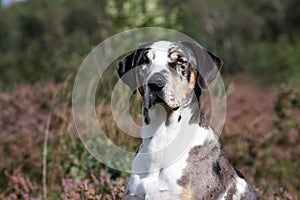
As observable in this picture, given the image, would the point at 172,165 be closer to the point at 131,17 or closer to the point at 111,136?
the point at 111,136

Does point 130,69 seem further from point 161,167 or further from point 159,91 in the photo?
point 161,167

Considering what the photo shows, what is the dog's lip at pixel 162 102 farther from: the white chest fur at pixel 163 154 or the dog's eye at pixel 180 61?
the dog's eye at pixel 180 61

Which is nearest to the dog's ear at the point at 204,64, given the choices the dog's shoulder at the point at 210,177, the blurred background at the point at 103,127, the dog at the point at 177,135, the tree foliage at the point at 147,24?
the dog at the point at 177,135

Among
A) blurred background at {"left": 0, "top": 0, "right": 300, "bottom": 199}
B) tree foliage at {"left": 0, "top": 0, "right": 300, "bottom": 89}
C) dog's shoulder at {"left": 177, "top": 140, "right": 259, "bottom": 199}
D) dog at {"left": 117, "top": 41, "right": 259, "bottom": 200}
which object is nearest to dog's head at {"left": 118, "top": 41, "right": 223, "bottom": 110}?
dog at {"left": 117, "top": 41, "right": 259, "bottom": 200}

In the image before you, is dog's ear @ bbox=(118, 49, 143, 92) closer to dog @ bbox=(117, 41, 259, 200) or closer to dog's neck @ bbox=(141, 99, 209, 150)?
dog @ bbox=(117, 41, 259, 200)

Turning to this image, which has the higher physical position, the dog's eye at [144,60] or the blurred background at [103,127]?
the dog's eye at [144,60]

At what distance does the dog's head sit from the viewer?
11.4ft

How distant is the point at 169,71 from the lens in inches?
139

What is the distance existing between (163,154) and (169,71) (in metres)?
0.52

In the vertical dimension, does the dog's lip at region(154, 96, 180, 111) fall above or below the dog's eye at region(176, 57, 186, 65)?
below

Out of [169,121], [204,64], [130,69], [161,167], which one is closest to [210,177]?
[161,167]

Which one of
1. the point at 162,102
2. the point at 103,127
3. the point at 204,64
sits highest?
the point at 204,64

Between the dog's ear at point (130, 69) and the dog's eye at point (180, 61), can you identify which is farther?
the dog's ear at point (130, 69)

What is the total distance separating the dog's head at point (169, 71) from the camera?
3463mm
